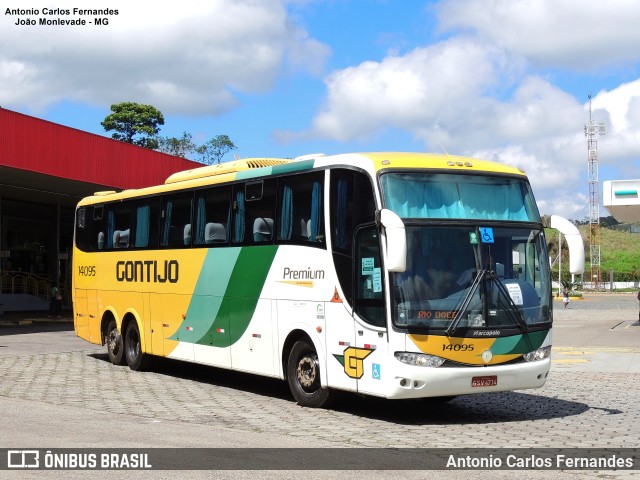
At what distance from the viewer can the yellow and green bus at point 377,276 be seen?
37.6 feet

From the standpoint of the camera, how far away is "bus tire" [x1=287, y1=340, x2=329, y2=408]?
511 inches

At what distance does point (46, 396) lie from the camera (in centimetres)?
1410

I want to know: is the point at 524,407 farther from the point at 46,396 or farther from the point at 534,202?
the point at 46,396

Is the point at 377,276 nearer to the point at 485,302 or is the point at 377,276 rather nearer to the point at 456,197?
the point at 485,302

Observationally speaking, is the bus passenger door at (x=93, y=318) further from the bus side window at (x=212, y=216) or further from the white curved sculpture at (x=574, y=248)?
the white curved sculpture at (x=574, y=248)

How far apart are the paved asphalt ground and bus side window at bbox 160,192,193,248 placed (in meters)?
2.49

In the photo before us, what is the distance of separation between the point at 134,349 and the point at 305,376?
21.5 ft

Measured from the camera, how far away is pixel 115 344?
19.4m

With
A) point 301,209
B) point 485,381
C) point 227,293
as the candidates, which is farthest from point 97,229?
point 485,381

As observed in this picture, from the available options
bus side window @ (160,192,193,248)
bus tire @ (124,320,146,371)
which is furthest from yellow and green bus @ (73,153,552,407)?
bus tire @ (124,320,146,371)

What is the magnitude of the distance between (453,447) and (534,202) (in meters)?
4.28

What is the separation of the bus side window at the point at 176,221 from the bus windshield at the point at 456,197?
566 centimetres

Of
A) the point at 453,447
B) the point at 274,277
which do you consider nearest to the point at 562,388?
the point at 274,277

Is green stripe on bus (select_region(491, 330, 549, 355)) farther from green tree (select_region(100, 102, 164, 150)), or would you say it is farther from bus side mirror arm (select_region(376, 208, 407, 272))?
green tree (select_region(100, 102, 164, 150))
